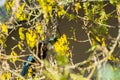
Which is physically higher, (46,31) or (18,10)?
(18,10)

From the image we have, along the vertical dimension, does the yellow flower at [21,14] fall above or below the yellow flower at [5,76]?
above

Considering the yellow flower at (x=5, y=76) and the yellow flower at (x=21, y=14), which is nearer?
the yellow flower at (x=5, y=76)

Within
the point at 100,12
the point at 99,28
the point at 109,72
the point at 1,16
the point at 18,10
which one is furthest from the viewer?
the point at 1,16

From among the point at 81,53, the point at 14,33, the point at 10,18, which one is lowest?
the point at 81,53

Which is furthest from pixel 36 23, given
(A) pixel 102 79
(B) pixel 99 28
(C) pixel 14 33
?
(A) pixel 102 79

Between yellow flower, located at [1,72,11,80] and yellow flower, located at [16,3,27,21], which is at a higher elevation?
yellow flower, located at [16,3,27,21]

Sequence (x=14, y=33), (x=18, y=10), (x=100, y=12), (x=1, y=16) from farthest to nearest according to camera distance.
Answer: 1. (x=14, y=33)
2. (x=1, y=16)
3. (x=18, y=10)
4. (x=100, y=12)

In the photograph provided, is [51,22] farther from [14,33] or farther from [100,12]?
[14,33]

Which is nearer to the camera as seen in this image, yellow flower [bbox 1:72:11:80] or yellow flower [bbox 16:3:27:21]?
yellow flower [bbox 1:72:11:80]

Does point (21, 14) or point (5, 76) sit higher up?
point (21, 14)

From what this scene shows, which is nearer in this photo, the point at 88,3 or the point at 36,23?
the point at 88,3

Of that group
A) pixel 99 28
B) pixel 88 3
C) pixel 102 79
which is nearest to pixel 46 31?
pixel 88 3

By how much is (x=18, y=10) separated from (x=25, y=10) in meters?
0.07

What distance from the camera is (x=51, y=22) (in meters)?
3.46
